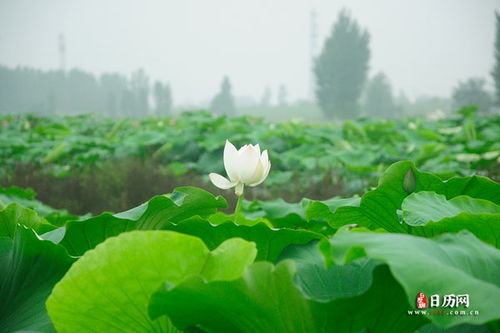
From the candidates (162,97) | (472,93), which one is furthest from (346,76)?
(162,97)

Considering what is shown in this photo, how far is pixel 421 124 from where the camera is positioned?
809 cm

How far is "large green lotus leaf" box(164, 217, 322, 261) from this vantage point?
0.79 metres

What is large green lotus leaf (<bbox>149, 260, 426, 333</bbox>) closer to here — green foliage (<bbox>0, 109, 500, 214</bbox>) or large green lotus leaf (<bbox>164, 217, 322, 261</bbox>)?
large green lotus leaf (<bbox>164, 217, 322, 261</bbox>)

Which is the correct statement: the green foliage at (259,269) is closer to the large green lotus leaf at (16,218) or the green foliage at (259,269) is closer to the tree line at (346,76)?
the large green lotus leaf at (16,218)

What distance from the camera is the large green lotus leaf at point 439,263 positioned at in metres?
0.48

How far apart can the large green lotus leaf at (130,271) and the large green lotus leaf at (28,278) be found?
0.48ft

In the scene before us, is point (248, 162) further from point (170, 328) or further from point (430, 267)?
point (430, 267)

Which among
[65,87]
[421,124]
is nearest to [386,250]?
[421,124]

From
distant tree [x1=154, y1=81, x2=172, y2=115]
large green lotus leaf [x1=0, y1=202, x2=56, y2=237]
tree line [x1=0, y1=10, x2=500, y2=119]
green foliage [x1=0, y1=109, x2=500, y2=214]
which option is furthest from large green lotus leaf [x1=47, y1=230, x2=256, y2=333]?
distant tree [x1=154, y1=81, x2=172, y2=115]

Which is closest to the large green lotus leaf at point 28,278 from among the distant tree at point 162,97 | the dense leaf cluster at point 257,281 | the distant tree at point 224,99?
the dense leaf cluster at point 257,281

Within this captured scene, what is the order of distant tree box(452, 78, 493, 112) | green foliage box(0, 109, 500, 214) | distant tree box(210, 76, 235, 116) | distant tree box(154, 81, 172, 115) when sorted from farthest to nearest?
distant tree box(154, 81, 172, 115)
distant tree box(210, 76, 235, 116)
distant tree box(452, 78, 493, 112)
green foliage box(0, 109, 500, 214)

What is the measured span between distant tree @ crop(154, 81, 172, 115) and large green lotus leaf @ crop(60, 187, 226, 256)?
6039cm

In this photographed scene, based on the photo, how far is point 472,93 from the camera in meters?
33.3

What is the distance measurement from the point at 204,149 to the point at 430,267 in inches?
242
